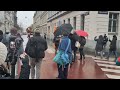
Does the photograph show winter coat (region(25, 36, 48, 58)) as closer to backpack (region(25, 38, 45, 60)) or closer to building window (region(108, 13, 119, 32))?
backpack (region(25, 38, 45, 60))

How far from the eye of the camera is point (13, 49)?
7.03 m

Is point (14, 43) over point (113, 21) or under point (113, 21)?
under

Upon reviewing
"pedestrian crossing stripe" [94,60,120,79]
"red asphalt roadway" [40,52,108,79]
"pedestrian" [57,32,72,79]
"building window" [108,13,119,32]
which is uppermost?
"building window" [108,13,119,32]

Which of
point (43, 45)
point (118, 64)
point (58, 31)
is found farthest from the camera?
point (118, 64)

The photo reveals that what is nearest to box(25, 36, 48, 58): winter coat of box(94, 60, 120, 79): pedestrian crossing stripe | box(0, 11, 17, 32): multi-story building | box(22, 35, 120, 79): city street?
box(22, 35, 120, 79): city street

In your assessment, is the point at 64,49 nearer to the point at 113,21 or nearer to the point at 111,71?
the point at 111,71

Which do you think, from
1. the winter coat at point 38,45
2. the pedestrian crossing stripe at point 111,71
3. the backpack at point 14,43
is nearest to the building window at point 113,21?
the pedestrian crossing stripe at point 111,71

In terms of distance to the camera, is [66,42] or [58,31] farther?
[58,31]

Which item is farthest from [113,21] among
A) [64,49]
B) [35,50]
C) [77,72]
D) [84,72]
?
[35,50]
